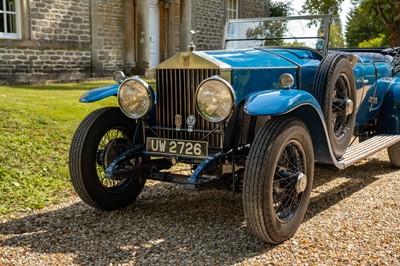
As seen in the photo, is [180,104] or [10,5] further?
[10,5]

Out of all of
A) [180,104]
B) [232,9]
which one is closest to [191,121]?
[180,104]

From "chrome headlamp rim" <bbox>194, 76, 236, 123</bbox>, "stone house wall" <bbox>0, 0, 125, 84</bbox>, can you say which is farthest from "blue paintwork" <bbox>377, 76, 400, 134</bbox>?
"stone house wall" <bbox>0, 0, 125, 84</bbox>

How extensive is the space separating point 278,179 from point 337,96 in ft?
4.84

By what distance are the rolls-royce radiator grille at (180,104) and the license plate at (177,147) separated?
4.8 inches

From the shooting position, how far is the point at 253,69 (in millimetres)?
3980

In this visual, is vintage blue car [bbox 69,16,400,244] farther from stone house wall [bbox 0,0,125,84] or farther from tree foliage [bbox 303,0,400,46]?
tree foliage [bbox 303,0,400,46]

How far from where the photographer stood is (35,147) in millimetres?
5781

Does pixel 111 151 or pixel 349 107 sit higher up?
pixel 349 107

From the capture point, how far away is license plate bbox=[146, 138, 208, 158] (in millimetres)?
3736

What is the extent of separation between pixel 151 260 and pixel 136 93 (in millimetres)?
1413

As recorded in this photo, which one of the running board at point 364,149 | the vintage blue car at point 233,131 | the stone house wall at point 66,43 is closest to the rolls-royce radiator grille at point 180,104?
the vintage blue car at point 233,131

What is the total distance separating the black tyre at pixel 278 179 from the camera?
325 centimetres

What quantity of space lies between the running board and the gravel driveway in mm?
403

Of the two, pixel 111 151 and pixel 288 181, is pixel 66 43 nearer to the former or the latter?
pixel 111 151
